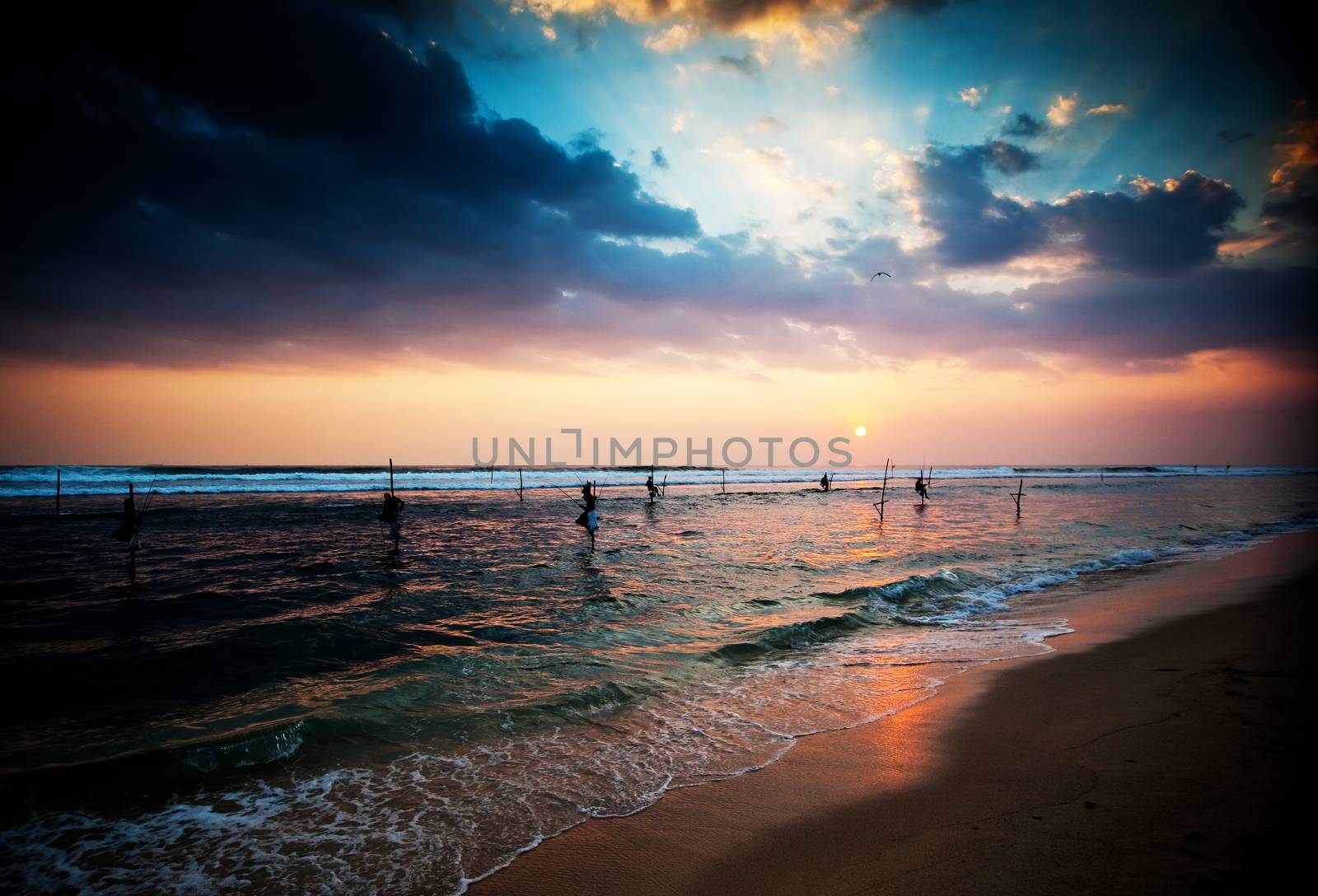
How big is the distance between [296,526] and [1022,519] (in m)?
38.8

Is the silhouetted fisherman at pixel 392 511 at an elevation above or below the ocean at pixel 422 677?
above

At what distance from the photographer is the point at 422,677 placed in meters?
8.24

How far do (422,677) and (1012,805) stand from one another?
7.36m

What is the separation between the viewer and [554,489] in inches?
2370

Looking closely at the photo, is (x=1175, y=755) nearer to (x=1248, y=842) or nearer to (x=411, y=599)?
(x=1248, y=842)

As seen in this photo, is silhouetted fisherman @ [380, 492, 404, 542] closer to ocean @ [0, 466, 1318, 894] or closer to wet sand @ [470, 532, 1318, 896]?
ocean @ [0, 466, 1318, 894]

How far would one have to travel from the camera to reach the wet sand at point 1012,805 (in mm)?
3742

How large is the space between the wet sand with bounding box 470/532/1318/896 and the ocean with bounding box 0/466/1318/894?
0.54 m

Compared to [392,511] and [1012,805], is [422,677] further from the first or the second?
[392,511]

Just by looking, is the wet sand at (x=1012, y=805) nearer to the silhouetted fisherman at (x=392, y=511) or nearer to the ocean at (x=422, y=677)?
the ocean at (x=422, y=677)

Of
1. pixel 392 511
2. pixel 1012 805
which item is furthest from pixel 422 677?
pixel 392 511

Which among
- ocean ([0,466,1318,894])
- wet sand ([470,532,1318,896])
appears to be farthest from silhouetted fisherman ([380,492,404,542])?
wet sand ([470,532,1318,896])

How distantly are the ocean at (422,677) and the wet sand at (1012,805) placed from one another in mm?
544

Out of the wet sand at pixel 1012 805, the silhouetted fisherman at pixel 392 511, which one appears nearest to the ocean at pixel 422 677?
the wet sand at pixel 1012 805
